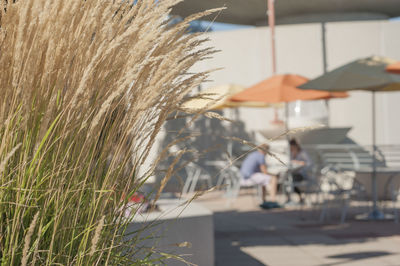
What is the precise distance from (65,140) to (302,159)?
24.1 feet

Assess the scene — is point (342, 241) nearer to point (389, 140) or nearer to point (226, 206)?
point (226, 206)

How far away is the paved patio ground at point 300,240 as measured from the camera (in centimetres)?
473

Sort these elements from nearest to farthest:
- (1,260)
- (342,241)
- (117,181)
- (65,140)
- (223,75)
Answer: (1,260) < (65,140) < (117,181) < (342,241) < (223,75)

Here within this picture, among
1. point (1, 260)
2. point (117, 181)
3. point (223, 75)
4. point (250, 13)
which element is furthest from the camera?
point (250, 13)

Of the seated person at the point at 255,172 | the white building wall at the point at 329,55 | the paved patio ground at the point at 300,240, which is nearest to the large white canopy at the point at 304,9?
the white building wall at the point at 329,55

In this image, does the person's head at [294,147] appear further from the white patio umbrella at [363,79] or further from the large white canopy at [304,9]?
the large white canopy at [304,9]

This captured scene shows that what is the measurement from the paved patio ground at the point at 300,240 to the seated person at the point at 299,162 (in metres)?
0.46

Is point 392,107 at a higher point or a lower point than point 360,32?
lower

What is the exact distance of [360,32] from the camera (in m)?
15.1

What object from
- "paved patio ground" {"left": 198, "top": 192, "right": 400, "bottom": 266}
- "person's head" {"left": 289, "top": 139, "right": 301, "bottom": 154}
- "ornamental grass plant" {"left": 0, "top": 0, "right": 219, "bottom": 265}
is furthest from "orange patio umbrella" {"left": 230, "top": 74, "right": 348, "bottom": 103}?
"ornamental grass plant" {"left": 0, "top": 0, "right": 219, "bottom": 265}

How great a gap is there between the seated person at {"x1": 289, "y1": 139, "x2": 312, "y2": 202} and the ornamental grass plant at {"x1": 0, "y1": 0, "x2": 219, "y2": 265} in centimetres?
657

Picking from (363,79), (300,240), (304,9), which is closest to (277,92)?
(363,79)

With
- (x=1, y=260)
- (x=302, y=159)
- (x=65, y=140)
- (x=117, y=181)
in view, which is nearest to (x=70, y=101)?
(x=65, y=140)

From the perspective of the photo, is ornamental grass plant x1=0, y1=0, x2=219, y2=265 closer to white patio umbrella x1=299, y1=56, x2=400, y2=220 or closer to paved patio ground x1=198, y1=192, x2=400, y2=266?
paved patio ground x1=198, y1=192, x2=400, y2=266
